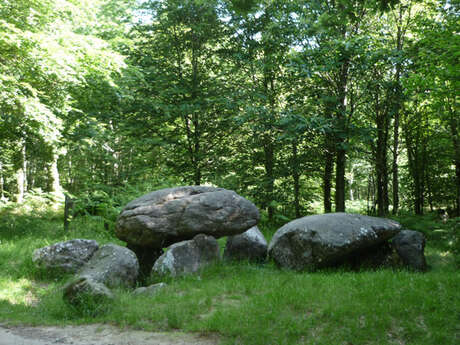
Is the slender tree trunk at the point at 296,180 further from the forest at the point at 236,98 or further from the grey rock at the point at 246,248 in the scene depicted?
the grey rock at the point at 246,248

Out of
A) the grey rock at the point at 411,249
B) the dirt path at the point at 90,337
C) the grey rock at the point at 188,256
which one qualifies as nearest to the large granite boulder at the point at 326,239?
the grey rock at the point at 411,249

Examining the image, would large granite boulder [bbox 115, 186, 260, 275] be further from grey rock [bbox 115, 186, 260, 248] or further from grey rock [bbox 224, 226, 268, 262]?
grey rock [bbox 224, 226, 268, 262]

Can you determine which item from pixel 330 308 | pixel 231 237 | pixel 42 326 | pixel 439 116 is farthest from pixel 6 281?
pixel 439 116

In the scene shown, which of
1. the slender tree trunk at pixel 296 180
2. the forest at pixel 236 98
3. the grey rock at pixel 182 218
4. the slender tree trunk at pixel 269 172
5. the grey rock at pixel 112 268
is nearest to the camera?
the grey rock at pixel 112 268

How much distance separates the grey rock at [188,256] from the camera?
7.61 meters

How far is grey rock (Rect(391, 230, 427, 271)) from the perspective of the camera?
25.2ft

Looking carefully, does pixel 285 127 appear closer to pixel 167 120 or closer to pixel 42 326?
pixel 167 120

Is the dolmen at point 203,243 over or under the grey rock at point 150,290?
over

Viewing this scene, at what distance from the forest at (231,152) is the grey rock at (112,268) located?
0.37 ft

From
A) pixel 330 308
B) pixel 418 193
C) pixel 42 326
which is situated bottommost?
pixel 42 326

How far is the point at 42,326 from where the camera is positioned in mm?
5539

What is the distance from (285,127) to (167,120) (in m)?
6.08

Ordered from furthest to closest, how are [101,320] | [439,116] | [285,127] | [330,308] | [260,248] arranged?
[439,116]
[285,127]
[260,248]
[101,320]
[330,308]

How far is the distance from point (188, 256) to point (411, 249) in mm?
5117
